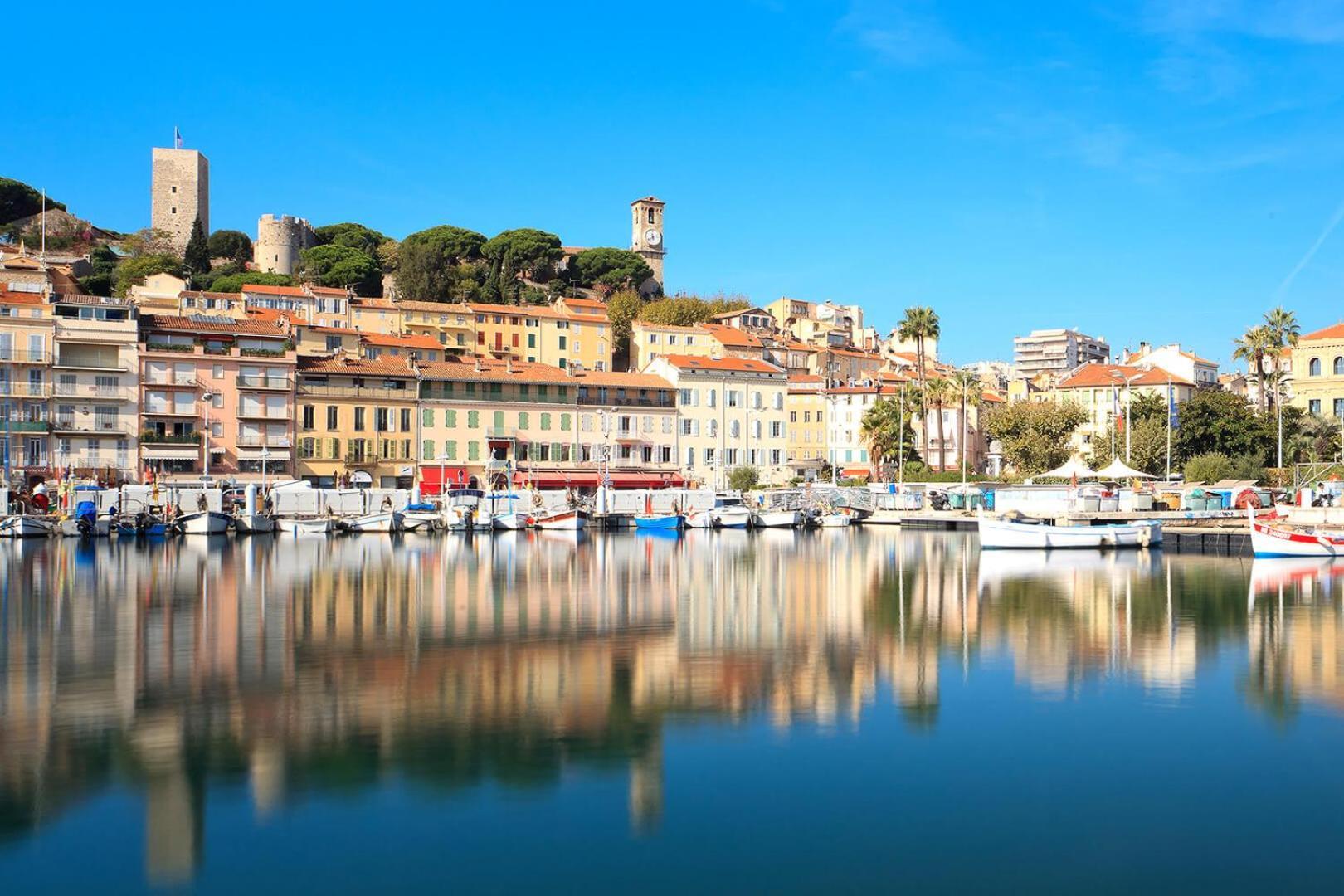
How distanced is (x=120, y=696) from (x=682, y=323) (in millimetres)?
103937

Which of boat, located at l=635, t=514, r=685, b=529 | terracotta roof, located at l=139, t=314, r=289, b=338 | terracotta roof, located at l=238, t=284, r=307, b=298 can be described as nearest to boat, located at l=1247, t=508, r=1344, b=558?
boat, located at l=635, t=514, r=685, b=529

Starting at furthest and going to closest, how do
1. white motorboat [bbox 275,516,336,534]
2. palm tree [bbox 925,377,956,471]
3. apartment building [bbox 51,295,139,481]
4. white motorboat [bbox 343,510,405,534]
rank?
palm tree [bbox 925,377,956,471] → apartment building [bbox 51,295,139,481] → white motorboat [bbox 343,510,405,534] → white motorboat [bbox 275,516,336,534]

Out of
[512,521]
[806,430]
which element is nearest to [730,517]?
[512,521]

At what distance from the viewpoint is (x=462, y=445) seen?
75375mm

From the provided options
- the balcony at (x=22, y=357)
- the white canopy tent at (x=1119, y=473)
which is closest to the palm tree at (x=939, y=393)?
the white canopy tent at (x=1119, y=473)

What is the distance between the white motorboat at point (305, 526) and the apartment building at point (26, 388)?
607 inches

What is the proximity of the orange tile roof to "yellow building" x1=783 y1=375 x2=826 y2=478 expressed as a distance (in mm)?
28639

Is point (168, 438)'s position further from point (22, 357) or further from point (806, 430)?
point (806, 430)

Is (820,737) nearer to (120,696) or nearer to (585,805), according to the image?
(585,805)

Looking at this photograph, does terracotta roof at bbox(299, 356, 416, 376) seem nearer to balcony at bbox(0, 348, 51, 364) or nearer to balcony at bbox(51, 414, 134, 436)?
balcony at bbox(51, 414, 134, 436)

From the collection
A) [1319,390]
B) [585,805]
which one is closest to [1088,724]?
[585,805]

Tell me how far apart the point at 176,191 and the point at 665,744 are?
140 metres

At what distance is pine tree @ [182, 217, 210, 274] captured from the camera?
122 metres

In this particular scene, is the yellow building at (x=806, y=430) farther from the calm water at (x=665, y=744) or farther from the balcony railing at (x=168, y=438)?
the calm water at (x=665, y=744)
